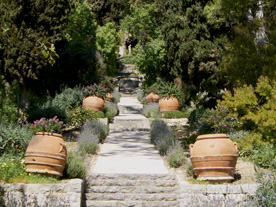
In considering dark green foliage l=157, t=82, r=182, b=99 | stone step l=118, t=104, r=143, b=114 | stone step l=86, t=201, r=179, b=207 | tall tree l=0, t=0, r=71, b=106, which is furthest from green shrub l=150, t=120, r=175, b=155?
stone step l=118, t=104, r=143, b=114

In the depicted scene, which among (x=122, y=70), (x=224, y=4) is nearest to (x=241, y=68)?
(x=224, y=4)

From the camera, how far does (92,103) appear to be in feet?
57.1

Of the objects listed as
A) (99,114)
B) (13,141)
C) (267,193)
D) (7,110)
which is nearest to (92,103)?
(99,114)

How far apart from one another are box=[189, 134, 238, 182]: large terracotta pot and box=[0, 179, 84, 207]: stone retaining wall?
2337mm

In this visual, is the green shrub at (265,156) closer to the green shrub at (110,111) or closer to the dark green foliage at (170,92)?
the green shrub at (110,111)

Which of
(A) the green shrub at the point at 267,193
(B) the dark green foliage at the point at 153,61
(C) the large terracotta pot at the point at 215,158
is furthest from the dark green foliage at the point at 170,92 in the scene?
(A) the green shrub at the point at 267,193

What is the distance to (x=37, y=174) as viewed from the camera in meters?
7.90

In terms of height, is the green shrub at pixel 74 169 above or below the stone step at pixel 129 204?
above

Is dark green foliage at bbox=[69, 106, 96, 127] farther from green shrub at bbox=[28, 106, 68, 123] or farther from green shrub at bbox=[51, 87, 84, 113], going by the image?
green shrub at bbox=[28, 106, 68, 123]

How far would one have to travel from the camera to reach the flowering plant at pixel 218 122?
1183cm

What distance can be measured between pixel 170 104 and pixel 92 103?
396 cm

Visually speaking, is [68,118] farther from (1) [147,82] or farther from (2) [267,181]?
(1) [147,82]

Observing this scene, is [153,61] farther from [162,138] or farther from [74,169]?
[74,169]

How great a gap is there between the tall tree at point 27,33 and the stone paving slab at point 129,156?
4.12 metres
